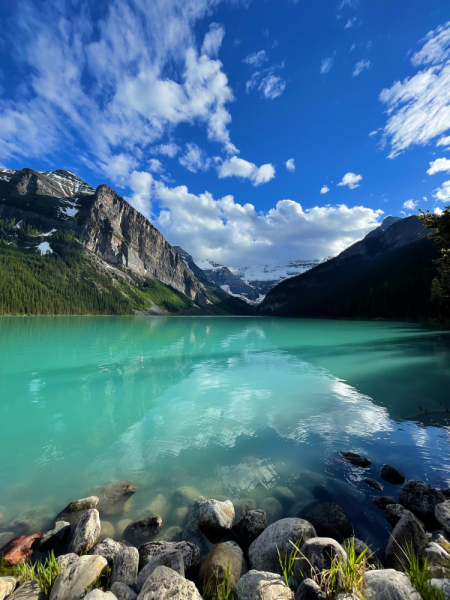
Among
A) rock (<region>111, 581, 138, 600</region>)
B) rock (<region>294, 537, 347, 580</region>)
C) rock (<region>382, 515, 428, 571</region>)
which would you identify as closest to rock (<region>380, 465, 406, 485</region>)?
rock (<region>382, 515, 428, 571</region>)

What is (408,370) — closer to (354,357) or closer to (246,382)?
(354,357)

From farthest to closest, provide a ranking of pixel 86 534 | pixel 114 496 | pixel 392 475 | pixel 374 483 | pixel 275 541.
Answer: pixel 392 475, pixel 374 483, pixel 114 496, pixel 86 534, pixel 275 541

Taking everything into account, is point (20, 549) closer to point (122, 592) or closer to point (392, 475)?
point (122, 592)

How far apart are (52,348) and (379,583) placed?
123 ft

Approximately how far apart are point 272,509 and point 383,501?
2.62m

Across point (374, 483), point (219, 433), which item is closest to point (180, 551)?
point (374, 483)

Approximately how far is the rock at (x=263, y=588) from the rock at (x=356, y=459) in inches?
225

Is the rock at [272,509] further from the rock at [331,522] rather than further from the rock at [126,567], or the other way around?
the rock at [126,567]

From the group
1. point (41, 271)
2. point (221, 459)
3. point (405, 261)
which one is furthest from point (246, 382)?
point (41, 271)

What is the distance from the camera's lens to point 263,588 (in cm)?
336

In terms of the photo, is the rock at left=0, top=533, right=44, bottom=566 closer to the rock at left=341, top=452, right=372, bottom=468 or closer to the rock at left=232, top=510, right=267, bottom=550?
the rock at left=232, top=510, right=267, bottom=550

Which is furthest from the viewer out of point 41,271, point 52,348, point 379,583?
point 41,271

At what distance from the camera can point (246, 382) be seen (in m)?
18.0

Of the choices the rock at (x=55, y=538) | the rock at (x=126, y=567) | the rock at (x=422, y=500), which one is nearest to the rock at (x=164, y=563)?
the rock at (x=126, y=567)
